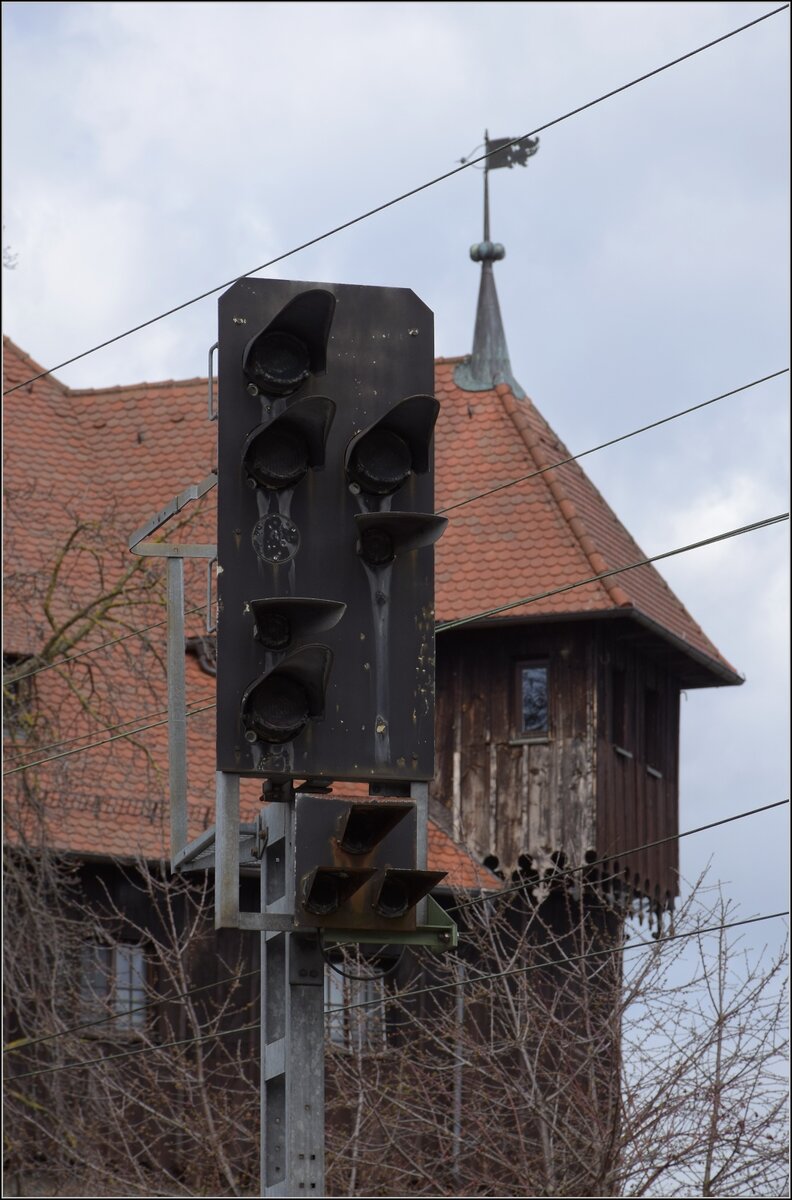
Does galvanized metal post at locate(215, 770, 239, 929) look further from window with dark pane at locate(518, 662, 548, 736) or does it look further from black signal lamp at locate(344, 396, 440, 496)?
window with dark pane at locate(518, 662, 548, 736)

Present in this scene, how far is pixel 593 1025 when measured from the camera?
22.0 m

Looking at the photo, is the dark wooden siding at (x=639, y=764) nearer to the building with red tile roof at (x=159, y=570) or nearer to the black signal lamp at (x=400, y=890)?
the building with red tile roof at (x=159, y=570)

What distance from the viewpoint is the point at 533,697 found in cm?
2839

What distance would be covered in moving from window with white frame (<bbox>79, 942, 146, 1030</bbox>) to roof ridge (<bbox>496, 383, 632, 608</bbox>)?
6838 mm

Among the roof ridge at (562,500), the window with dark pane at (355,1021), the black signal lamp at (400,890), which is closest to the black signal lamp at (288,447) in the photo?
the black signal lamp at (400,890)

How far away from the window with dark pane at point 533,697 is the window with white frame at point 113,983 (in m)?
5.34

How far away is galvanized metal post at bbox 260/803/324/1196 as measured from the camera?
858cm

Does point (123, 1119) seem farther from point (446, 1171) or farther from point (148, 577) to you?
point (148, 577)

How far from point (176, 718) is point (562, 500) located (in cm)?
1976

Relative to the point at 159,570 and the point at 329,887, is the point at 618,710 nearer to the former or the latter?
the point at 159,570

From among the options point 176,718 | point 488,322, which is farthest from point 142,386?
point 176,718

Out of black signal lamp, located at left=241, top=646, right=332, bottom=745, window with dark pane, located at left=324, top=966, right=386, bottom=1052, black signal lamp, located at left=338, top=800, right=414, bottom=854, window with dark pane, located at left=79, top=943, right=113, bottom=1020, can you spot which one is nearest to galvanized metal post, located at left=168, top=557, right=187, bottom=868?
black signal lamp, located at left=241, top=646, right=332, bottom=745

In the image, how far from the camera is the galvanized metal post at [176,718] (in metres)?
9.78

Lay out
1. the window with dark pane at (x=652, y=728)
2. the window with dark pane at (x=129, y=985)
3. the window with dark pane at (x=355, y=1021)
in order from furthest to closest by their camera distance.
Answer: the window with dark pane at (x=652, y=728)
the window with dark pane at (x=129, y=985)
the window with dark pane at (x=355, y=1021)
